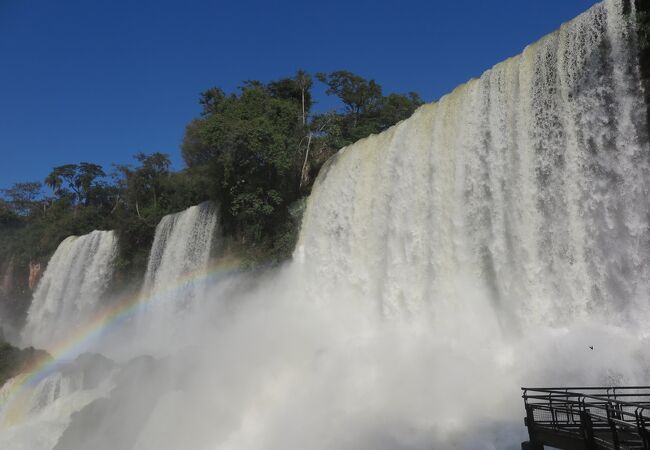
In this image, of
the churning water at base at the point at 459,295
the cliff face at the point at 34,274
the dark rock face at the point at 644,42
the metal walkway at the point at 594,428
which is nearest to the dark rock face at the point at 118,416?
the churning water at base at the point at 459,295

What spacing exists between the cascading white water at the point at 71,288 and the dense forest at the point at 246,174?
182cm

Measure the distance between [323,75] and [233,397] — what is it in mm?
26394

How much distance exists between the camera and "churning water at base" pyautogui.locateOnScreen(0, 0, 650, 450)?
11.7 meters

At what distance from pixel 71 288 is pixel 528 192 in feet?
95.8

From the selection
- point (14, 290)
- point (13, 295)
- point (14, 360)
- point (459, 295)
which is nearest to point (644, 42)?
point (459, 295)

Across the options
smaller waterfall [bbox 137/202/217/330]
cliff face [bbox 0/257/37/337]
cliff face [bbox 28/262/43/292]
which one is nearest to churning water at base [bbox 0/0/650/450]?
smaller waterfall [bbox 137/202/217/330]

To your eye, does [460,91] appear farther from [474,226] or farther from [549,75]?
[474,226]

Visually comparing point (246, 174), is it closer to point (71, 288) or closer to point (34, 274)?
point (71, 288)

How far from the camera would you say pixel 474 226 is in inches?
593

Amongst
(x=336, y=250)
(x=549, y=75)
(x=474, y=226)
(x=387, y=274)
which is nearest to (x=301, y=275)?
(x=336, y=250)

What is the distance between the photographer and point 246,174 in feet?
82.7

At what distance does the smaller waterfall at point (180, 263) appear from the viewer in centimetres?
2578

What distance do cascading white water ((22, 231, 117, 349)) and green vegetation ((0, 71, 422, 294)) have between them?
177 centimetres

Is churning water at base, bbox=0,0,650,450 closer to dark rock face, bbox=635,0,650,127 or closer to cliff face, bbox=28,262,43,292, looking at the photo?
dark rock face, bbox=635,0,650,127
